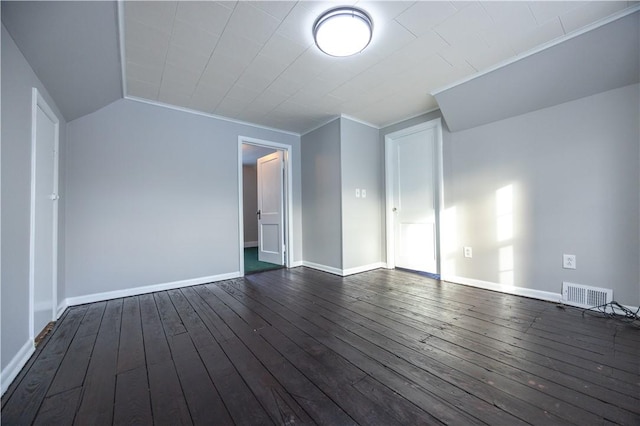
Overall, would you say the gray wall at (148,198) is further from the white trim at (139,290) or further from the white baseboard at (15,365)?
the white baseboard at (15,365)

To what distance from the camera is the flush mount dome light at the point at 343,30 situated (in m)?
1.74

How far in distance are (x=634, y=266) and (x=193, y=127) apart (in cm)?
471

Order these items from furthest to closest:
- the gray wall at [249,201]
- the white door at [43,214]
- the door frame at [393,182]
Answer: the gray wall at [249,201], the door frame at [393,182], the white door at [43,214]

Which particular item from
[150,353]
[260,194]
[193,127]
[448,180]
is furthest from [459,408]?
[260,194]

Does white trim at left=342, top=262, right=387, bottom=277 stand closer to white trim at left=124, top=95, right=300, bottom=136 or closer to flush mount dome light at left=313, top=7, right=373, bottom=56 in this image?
white trim at left=124, top=95, right=300, bottom=136

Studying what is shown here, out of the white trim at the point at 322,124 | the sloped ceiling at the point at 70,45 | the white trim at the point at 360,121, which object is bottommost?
the sloped ceiling at the point at 70,45

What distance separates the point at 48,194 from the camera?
212cm

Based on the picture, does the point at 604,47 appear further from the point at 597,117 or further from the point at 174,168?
the point at 174,168

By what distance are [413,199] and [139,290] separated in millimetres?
3725

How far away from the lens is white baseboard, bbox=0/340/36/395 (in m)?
1.31

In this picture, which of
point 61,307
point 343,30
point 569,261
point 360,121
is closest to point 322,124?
point 360,121

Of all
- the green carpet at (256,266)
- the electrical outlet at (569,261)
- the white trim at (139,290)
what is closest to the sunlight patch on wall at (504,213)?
the electrical outlet at (569,261)

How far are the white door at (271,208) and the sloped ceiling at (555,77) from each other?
2.68 metres

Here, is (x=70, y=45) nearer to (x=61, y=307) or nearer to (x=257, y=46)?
(x=257, y=46)
